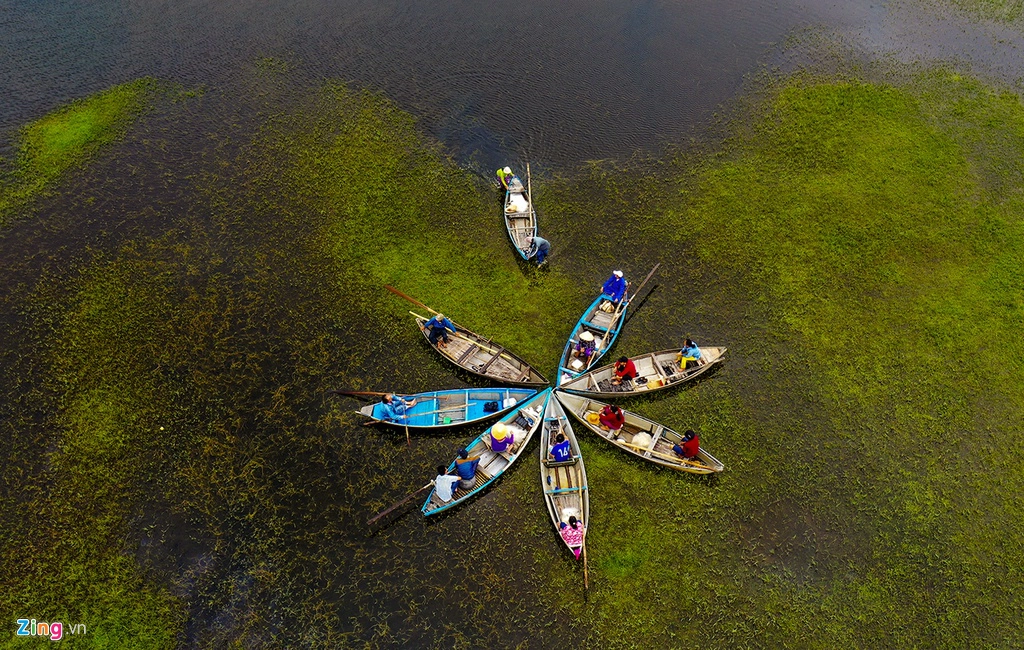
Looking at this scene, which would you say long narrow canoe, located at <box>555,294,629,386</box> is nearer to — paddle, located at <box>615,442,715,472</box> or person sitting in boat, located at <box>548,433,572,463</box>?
person sitting in boat, located at <box>548,433,572,463</box>

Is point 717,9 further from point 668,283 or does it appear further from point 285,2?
point 285,2

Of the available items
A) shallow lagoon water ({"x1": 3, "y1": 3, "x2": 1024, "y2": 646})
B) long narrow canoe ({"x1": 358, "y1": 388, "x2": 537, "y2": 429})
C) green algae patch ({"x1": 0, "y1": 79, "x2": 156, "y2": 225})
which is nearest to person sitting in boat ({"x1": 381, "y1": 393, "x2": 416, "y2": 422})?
long narrow canoe ({"x1": 358, "y1": 388, "x2": 537, "y2": 429})

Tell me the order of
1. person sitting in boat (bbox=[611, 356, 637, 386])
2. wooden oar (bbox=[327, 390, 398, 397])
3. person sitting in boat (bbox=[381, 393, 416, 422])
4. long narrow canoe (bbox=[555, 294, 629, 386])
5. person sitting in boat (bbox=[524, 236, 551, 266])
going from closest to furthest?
person sitting in boat (bbox=[381, 393, 416, 422])
person sitting in boat (bbox=[611, 356, 637, 386])
wooden oar (bbox=[327, 390, 398, 397])
long narrow canoe (bbox=[555, 294, 629, 386])
person sitting in boat (bbox=[524, 236, 551, 266])

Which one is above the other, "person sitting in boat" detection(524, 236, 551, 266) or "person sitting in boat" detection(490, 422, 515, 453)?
"person sitting in boat" detection(524, 236, 551, 266)

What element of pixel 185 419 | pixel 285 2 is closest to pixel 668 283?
pixel 185 419

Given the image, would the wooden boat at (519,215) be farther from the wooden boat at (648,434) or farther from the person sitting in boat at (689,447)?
the person sitting in boat at (689,447)

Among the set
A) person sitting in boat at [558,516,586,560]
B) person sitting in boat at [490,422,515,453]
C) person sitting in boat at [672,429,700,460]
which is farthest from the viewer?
person sitting in boat at [490,422,515,453]
